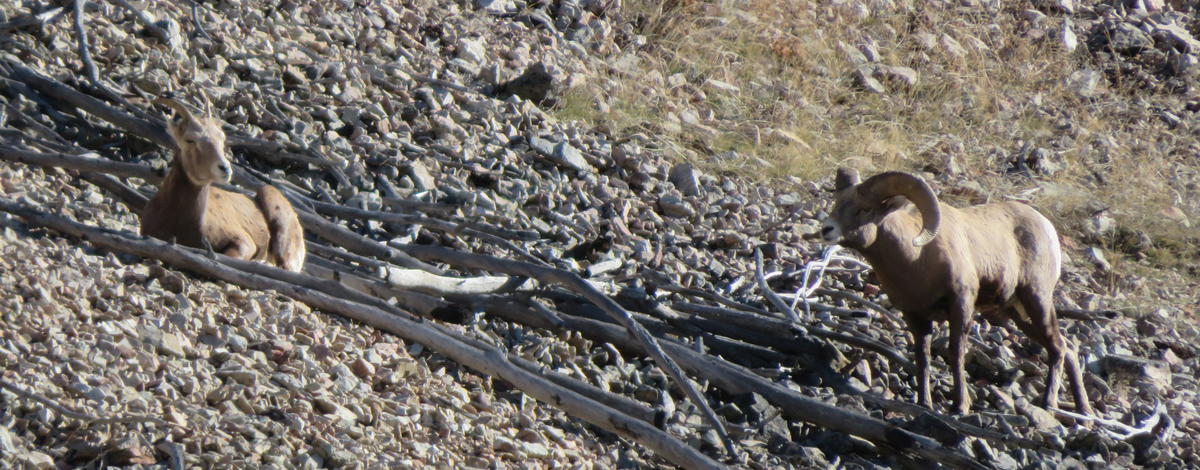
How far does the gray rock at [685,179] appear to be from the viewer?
9.47 meters

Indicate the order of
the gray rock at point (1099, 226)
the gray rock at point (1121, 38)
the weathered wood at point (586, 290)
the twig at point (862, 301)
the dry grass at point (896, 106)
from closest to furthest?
the weathered wood at point (586, 290) < the twig at point (862, 301) < the dry grass at point (896, 106) < the gray rock at point (1099, 226) < the gray rock at point (1121, 38)

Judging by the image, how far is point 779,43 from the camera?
12.7 meters

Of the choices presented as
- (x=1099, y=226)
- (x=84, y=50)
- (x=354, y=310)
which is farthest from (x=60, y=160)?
(x=1099, y=226)

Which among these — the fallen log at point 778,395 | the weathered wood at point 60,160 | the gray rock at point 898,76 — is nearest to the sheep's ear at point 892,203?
the fallen log at point 778,395

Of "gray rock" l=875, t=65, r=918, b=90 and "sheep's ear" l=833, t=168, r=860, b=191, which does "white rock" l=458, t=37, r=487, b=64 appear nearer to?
"sheep's ear" l=833, t=168, r=860, b=191

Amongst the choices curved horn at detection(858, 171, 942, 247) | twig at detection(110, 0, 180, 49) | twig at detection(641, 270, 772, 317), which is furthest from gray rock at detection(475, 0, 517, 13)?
curved horn at detection(858, 171, 942, 247)

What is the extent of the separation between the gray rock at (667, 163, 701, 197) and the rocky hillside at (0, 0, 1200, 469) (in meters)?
0.03

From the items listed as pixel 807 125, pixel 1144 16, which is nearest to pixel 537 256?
pixel 807 125

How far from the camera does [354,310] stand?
558 cm

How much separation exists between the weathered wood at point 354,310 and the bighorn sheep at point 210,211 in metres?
0.49

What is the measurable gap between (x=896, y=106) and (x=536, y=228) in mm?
5758

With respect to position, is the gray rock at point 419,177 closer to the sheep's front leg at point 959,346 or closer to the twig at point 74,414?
the sheep's front leg at point 959,346

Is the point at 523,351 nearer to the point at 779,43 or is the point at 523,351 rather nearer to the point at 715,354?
the point at 715,354

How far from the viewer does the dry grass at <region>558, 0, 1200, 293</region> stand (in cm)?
1091
